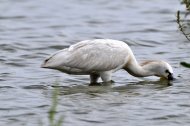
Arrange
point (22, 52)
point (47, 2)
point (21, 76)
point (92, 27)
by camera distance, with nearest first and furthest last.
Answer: point (21, 76), point (22, 52), point (92, 27), point (47, 2)

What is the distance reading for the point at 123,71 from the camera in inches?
524

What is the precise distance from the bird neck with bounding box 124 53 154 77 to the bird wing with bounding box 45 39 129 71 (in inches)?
7.7

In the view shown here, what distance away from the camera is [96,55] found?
1163cm

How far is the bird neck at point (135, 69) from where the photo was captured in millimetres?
11898

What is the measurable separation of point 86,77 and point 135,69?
108 cm

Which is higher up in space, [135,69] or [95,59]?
[95,59]

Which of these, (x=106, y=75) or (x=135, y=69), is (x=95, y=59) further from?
(x=135, y=69)

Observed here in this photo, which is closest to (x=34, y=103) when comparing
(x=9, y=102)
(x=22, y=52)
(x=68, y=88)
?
(x=9, y=102)

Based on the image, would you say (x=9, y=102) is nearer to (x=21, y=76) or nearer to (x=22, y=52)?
(x=21, y=76)

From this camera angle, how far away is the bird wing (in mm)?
11500

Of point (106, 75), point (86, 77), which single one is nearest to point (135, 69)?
point (106, 75)

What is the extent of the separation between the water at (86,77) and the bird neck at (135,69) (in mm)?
177

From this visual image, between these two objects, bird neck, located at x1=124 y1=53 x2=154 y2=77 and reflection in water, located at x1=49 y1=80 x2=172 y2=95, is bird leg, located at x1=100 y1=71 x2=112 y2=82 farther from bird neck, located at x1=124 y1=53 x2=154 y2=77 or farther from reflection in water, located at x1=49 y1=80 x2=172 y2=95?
bird neck, located at x1=124 y1=53 x2=154 y2=77

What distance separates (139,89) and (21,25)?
7.53 m
